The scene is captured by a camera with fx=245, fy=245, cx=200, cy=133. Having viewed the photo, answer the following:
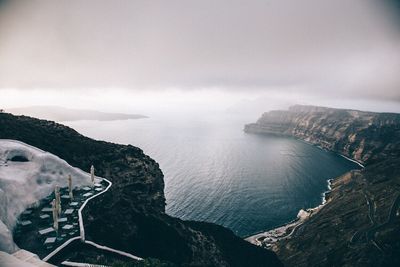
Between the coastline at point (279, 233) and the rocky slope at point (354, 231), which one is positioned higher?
the rocky slope at point (354, 231)

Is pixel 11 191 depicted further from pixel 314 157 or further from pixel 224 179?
pixel 314 157

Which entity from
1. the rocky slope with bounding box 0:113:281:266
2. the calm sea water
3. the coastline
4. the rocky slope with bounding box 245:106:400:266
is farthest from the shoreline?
the rocky slope with bounding box 0:113:281:266

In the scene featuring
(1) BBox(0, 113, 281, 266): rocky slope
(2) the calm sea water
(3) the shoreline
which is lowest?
(3) the shoreline

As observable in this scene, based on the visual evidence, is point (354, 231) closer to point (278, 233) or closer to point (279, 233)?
point (279, 233)

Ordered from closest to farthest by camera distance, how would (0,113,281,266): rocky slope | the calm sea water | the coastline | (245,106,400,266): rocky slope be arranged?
1. (0,113,281,266): rocky slope
2. (245,106,400,266): rocky slope
3. the coastline
4. the calm sea water

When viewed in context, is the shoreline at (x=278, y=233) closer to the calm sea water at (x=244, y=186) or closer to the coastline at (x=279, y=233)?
the coastline at (x=279, y=233)

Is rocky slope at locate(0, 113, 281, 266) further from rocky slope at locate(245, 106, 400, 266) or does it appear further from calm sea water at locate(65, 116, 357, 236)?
calm sea water at locate(65, 116, 357, 236)

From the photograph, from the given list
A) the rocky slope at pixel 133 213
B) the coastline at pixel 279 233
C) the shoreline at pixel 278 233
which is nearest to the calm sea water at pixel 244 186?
the shoreline at pixel 278 233

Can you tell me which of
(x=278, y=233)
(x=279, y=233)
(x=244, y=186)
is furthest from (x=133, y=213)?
(x=244, y=186)
